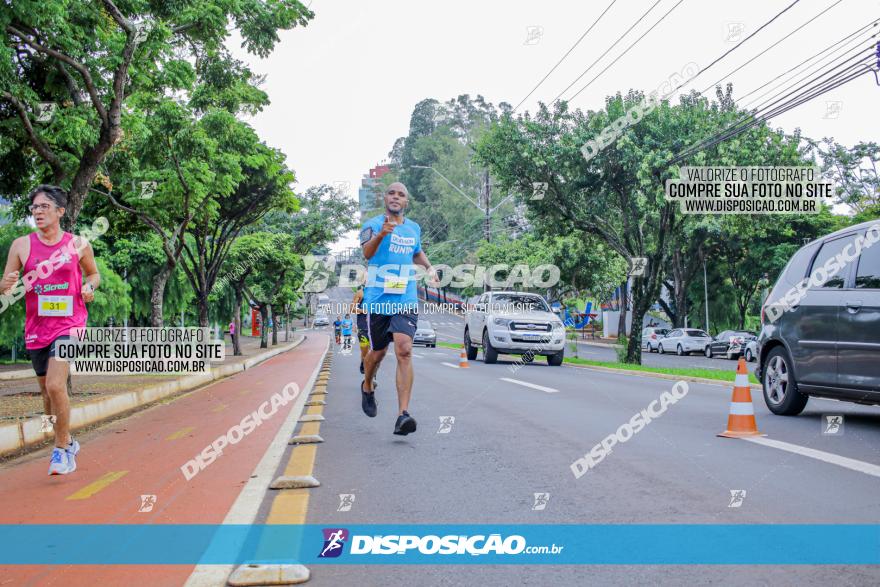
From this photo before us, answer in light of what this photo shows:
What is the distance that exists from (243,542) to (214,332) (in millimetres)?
49069

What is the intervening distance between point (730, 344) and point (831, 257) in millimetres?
28599

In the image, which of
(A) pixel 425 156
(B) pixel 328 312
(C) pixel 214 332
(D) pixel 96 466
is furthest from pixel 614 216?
(B) pixel 328 312

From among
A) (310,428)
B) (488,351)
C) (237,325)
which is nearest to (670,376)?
(488,351)

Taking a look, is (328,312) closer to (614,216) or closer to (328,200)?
(328,200)

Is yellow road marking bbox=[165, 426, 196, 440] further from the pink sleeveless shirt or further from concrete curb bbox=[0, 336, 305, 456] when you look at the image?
the pink sleeveless shirt

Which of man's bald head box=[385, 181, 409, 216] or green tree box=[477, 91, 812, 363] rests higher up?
green tree box=[477, 91, 812, 363]

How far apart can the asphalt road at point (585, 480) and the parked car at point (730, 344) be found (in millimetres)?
26437

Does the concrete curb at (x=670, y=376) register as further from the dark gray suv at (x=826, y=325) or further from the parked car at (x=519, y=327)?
the dark gray suv at (x=826, y=325)

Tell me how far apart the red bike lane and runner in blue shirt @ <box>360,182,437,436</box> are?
4.22 ft

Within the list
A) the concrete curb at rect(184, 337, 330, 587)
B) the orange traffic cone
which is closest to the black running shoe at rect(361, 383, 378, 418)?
the concrete curb at rect(184, 337, 330, 587)

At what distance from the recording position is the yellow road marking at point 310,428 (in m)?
7.38

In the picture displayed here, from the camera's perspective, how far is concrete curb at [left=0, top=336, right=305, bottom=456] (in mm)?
7184

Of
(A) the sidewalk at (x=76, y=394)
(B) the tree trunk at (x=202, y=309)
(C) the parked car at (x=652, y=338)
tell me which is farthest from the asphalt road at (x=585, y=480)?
(C) the parked car at (x=652, y=338)

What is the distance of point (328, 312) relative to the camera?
131m
